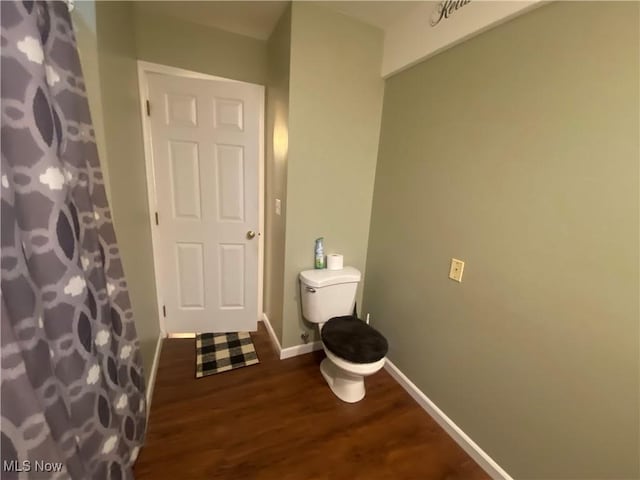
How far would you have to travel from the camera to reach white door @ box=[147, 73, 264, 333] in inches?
75.8

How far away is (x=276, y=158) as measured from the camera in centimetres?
199

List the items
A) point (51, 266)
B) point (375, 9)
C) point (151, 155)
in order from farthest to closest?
point (151, 155) < point (375, 9) < point (51, 266)

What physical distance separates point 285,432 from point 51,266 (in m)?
1.36

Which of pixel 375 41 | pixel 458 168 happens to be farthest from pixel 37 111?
pixel 375 41

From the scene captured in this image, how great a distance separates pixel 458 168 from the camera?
4.64 feet

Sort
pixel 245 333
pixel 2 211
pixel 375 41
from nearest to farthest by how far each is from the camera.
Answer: pixel 2 211
pixel 375 41
pixel 245 333

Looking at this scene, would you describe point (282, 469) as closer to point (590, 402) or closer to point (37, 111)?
point (590, 402)

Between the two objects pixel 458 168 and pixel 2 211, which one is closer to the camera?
pixel 2 211

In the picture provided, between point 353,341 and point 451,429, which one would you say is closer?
point 451,429

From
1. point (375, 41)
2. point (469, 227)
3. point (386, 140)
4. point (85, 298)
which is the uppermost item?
point (375, 41)

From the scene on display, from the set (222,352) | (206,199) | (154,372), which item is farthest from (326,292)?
(154,372)

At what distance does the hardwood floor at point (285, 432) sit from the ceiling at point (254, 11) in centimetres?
240

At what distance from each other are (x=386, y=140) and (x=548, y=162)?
102 centimetres

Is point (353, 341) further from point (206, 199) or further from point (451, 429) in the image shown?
point (206, 199)
